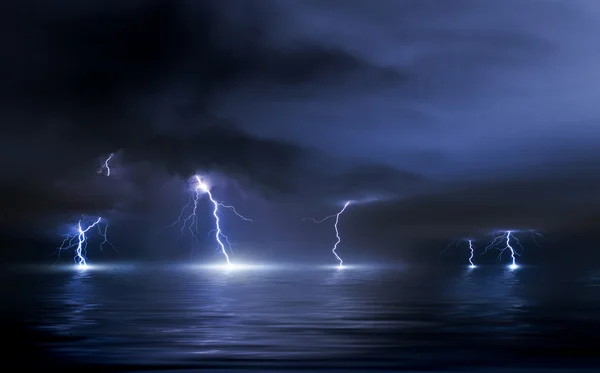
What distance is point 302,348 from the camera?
11953 mm

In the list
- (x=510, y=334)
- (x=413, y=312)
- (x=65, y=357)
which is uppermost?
(x=413, y=312)

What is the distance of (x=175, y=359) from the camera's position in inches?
427

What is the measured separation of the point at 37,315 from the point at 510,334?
1097 cm

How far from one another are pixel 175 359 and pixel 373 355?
9.85ft

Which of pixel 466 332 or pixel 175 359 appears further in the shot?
pixel 466 332

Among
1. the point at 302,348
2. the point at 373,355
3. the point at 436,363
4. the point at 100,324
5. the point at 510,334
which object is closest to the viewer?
the point at 436,363

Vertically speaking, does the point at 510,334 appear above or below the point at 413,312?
below

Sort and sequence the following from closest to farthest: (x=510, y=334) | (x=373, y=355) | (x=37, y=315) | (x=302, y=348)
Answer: (x=373, y=355)
(x=302, y=348)
(x=510, y=334)
(x=37, y=315)

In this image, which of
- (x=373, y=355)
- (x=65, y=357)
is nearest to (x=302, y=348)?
(x=373, y=355)

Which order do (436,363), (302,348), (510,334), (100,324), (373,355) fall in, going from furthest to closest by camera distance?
(100,324) → (510,334) → (302,348) → (373,355) → (436,363)

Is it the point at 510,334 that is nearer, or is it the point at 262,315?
the point at 510,334

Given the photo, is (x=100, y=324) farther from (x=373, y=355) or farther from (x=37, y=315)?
(x=373, y=355)

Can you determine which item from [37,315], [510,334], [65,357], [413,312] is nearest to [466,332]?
[510,334]

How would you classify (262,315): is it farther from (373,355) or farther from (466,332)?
(373,355)
